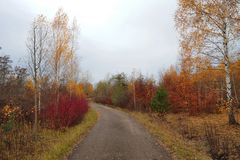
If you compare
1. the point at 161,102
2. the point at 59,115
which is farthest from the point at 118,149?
the point at 161,102

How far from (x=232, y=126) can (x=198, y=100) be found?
16.2 meters

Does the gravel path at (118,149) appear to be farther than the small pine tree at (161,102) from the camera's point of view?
No

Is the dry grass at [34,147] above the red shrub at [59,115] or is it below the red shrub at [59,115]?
below

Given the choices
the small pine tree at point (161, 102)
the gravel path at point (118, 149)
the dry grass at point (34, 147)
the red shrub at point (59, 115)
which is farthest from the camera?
the small pine tree at point (161, 102)

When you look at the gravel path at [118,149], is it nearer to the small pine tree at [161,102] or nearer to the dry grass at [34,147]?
the dry grass at [34,147]

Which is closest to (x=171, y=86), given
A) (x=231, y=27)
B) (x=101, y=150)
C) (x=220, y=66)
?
(x=220, y=66)

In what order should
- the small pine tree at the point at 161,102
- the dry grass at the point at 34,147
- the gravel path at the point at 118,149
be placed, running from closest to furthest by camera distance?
the gravel path at the point at 118,149 → the dry grass at the point at 34,147 → the small pine tree at the point at 161,102

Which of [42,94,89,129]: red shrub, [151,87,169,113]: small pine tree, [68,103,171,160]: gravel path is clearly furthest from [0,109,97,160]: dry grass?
[151,87,169,113]: small pine tree

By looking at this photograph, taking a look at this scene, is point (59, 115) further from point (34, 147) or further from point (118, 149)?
point (118, 149)

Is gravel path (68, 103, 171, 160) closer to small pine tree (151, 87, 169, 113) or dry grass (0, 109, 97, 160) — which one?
dry grass (0, 109, 97, 160)

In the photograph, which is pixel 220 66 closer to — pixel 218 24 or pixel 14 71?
pixel 218 24

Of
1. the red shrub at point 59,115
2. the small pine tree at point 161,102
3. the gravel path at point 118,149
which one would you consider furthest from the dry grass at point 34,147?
the small pine tree at point 161,102

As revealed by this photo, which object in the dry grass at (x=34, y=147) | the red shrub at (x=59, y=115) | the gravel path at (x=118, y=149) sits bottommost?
the gravel path at (x=118, y=149)

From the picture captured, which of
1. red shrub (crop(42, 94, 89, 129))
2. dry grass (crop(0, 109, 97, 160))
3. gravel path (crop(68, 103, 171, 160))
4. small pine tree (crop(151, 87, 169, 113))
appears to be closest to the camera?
gravel path (crop(68, 103, 171, 160))
